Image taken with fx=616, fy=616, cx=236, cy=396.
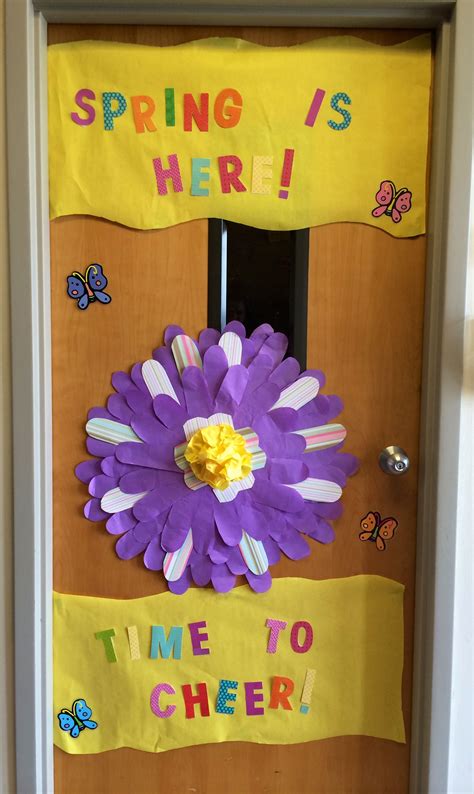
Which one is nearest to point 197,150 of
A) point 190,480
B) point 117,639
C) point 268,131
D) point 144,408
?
point 268,131

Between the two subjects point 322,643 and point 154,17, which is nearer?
point 154,17

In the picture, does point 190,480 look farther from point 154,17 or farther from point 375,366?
point 154,17

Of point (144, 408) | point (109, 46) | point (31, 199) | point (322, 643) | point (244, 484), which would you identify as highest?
point (109, 46)

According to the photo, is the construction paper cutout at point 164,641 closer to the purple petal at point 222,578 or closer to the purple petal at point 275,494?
the purple petal at point 222,578

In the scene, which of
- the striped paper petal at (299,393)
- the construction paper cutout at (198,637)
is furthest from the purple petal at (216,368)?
the construction paper cutout at (198,637)

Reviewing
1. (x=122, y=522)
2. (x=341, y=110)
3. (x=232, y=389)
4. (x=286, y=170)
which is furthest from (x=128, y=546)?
(x=341, y=110)

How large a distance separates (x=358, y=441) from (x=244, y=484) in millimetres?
234

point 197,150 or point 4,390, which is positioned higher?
point 197,150

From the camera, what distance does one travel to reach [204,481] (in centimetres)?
113

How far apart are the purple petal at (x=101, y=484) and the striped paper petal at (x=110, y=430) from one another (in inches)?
2.8

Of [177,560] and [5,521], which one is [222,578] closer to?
[177,560]

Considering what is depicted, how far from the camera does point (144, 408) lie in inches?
45.5

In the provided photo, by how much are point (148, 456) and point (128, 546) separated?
0.59 feet

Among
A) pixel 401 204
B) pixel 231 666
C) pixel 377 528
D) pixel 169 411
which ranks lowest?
pixel 231 666
